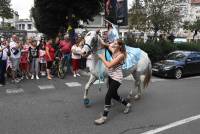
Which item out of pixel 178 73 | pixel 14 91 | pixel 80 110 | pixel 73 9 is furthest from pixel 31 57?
pixel 73 9

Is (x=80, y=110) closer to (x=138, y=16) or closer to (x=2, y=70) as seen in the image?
(x=2, y=70)

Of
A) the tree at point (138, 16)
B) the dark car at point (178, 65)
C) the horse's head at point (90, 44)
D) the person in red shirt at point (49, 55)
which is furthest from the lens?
the tree at point (138, 16)

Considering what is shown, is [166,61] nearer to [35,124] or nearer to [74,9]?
[74,9]

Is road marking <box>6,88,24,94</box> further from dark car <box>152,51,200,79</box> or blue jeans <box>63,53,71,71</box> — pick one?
dark car <box>152,51,200,79</box>

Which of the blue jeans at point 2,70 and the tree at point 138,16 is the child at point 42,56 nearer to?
the blue jeans at point 2,70

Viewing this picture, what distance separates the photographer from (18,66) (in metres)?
14.2

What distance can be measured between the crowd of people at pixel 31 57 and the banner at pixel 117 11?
297 centimetres

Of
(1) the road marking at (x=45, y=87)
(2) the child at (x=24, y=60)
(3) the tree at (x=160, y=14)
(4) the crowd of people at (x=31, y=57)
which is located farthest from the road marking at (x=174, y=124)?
(3) the tree at (x=160, y=14)

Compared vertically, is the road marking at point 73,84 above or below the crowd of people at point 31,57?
below

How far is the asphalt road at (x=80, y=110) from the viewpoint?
7406mm

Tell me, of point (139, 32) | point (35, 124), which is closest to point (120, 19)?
point (35, 124)

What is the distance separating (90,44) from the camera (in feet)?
27.7

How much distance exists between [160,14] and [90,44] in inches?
774

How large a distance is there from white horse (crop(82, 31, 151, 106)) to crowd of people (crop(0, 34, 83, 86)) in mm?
3014
